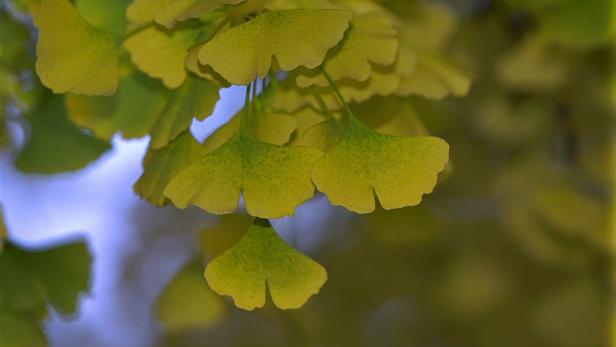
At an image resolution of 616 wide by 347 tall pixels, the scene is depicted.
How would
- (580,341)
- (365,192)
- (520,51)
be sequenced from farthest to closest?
(580,341) < (520,51) < (365,192)

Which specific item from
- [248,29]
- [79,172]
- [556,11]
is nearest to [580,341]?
[556,11]

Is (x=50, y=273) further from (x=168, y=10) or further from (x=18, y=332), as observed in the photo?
(x=168, y=10)

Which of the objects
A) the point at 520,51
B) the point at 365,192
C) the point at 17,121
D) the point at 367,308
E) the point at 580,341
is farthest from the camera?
the point at 367,308

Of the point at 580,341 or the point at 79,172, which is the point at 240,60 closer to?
the point at 79,172

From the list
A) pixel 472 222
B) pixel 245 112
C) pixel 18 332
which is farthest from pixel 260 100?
pixel 472 222

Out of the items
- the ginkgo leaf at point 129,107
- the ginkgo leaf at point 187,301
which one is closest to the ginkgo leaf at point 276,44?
the ginkgo leaf at point 129,107

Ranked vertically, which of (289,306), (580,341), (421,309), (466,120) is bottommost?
(421,309)
